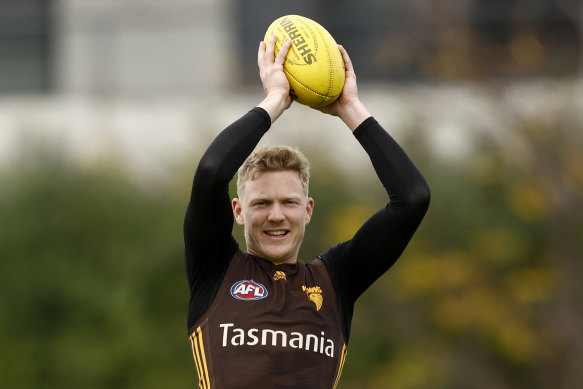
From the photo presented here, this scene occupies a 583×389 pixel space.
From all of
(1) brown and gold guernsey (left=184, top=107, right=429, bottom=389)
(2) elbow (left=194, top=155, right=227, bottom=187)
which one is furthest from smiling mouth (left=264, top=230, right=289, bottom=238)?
(2) elbow (left=194, top=155, right=227, bottom=187)

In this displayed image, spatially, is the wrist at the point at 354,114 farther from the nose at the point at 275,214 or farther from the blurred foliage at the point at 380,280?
the blurred foliage at the point at 380,280

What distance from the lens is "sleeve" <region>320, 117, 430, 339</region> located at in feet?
15.8

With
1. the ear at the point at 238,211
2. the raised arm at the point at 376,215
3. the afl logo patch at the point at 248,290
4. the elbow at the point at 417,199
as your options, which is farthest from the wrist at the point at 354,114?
the afl logo patch at the point at 248,290

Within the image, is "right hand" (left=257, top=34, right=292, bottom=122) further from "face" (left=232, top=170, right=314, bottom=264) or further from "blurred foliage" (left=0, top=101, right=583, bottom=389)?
"blurred foliage" (left=0, top=101, right=583, bottom=389)

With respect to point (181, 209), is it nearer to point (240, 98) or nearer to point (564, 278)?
point (240, 98)

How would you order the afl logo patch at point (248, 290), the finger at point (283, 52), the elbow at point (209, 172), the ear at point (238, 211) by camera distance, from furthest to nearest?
the ear at point (238, 211)
the finger at point (283, 52)
the afl logo patch at point (248, 290)
the elbow at point (209, 172)

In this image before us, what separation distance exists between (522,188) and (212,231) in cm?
1159

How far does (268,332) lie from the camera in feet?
15.3

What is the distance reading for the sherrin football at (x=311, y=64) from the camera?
4816mm

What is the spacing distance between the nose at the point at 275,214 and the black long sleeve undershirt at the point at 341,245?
18 centimetres

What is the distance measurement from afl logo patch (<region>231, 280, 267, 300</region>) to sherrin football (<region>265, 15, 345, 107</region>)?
87 cm

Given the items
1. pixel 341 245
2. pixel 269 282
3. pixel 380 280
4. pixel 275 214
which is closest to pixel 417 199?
pixel 341 245

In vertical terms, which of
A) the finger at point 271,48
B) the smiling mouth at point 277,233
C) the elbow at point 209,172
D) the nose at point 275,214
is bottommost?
the smiling mouth at point 277,233

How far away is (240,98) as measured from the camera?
1673 centimetres
